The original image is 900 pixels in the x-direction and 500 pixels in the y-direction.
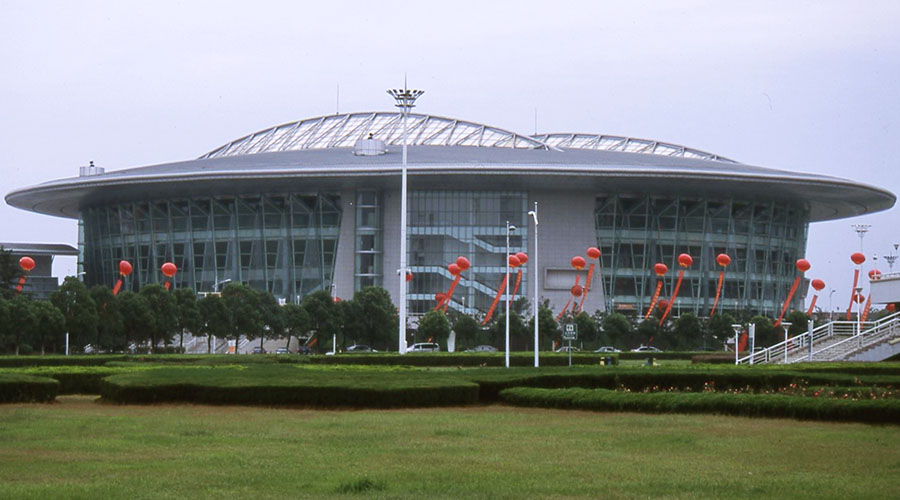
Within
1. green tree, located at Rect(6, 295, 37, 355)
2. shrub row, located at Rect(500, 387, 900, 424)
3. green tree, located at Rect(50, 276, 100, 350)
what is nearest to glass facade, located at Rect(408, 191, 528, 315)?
green tree, located at Rect(50, 276, 100, 350)

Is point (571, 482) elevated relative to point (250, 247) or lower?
lower

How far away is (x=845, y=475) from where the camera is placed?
12.6 meters

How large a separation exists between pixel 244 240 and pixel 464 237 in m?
16.0

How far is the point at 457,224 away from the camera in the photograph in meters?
87.9

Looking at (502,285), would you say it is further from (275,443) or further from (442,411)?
(275,443)

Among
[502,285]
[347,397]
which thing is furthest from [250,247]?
[347,397]

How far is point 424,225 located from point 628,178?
1524 cm

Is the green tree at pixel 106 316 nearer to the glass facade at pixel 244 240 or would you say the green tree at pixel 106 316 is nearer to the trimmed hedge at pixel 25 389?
the glass facade at pixel 244 240

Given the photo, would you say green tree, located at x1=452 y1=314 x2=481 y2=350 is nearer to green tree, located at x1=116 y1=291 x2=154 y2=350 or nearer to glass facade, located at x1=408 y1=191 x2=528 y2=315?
glass facade, located at x1=408 y1=191 x2=528 y2=315

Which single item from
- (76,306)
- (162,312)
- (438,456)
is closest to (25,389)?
(438,456)

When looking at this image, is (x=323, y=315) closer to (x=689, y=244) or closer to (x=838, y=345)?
(x=838, y=345)

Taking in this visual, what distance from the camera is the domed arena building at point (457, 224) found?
282ft

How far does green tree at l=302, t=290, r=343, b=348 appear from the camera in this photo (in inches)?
2726

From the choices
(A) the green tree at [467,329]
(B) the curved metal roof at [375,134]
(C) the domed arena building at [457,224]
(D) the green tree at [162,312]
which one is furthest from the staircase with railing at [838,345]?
(B) the curved metal roof at [375,134]
